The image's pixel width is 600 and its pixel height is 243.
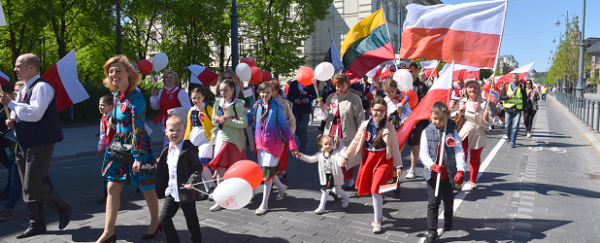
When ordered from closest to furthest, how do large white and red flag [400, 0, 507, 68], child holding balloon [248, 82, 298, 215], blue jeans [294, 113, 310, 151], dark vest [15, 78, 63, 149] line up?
dark vest [15, 78, 63, 149] < child holding balloon [248, 82, 298, 215] < large white and red flag [400, 0, 507, 68] < blue jeans [294, 113, 310, 151]

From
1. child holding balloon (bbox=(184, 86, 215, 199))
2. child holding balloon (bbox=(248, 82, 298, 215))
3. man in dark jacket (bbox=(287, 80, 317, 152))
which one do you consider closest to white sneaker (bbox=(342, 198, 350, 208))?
child holding balloon (bbox=(248, 82, 298, 215))

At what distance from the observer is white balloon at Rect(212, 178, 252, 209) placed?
130 inches

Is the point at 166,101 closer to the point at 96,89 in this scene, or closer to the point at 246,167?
the point at 246,167

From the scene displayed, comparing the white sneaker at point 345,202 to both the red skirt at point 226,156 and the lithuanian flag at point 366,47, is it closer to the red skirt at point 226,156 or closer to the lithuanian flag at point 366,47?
the red skirt at point 226,156

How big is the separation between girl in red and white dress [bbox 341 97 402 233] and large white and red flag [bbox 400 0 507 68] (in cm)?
162

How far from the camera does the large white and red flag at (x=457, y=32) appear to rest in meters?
5.59

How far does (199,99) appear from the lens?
5562 mm

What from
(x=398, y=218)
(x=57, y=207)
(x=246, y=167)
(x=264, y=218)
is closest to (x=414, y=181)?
(x=398, y=218)

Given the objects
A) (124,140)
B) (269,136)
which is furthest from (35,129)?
(269,136)

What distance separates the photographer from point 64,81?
4934 mm

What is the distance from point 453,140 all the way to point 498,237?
111cm

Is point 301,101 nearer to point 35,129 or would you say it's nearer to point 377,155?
point 377,155

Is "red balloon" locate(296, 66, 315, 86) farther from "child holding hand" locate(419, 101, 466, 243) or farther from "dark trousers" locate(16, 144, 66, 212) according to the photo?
"dark trousers" locate(16, 144, 66, 212)

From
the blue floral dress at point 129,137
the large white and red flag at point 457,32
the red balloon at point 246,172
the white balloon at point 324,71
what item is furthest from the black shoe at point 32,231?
the large white and red flag at point 457,32
